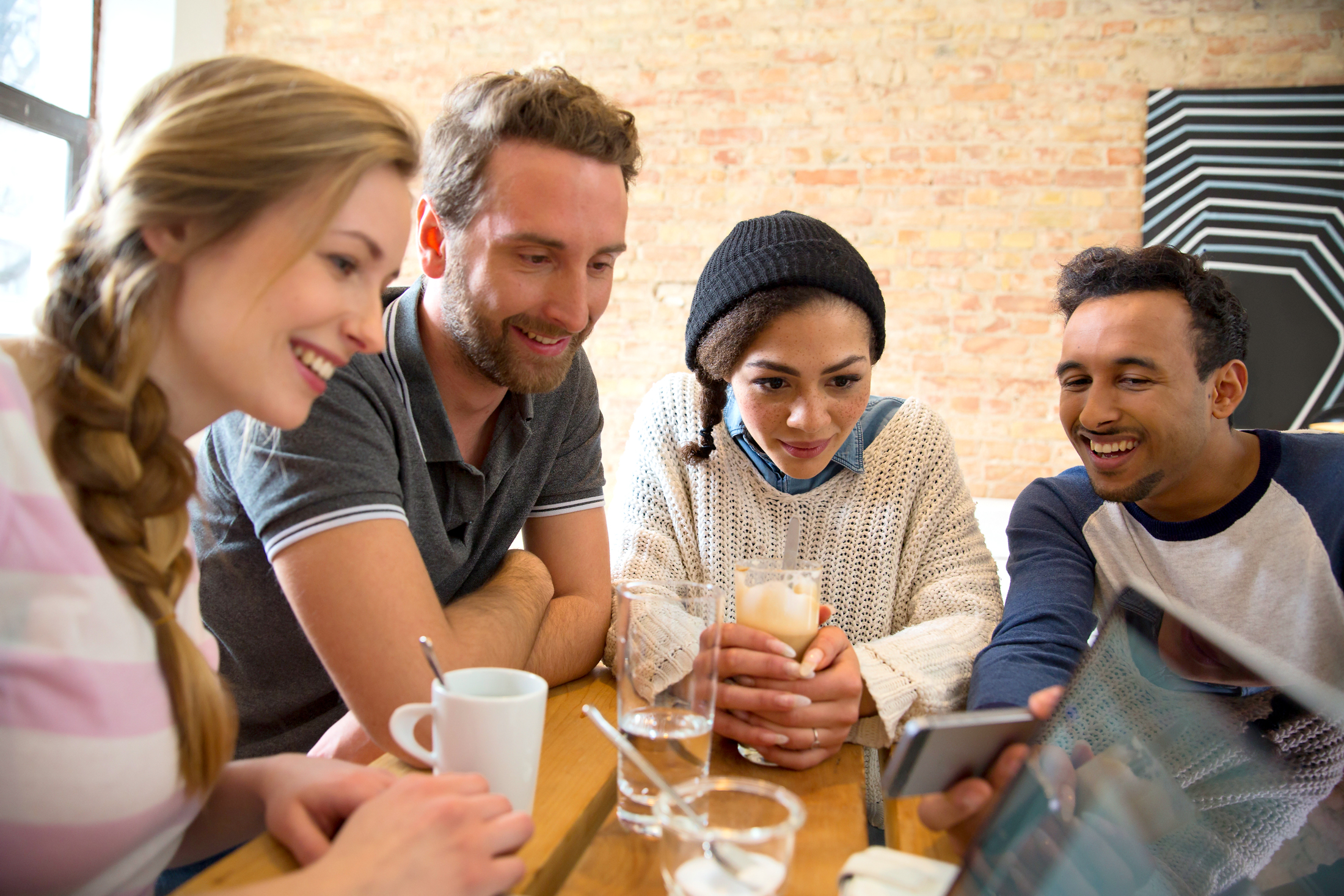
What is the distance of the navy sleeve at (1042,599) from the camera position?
107 cm

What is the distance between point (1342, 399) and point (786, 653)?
10.6 feet

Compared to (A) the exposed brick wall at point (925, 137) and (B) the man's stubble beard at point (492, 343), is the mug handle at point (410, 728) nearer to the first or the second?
(B) the man's stubble beard at point (492, 343)

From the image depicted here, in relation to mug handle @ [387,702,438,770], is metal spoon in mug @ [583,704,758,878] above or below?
above

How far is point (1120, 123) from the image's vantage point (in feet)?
11.4

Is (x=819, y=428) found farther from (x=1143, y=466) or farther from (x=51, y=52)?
(x=51, y=52)

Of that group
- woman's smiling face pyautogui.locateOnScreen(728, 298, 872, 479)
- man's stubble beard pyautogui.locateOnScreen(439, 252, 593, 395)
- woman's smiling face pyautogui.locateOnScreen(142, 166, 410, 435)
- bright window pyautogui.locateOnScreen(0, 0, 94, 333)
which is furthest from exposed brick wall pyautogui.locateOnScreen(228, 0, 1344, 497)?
woman's smiling face pyautogui.locateOnScreen(142, 166, 410, 435)

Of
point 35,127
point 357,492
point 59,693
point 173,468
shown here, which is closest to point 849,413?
point 357,492

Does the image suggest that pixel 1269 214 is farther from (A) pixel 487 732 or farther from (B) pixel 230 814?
(B) pixel 230 814

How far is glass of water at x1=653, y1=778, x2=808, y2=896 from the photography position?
62 centimetres

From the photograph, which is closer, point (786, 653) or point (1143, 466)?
point (786, 653)

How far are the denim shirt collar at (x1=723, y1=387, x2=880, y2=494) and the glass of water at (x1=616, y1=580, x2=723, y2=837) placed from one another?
704 mm

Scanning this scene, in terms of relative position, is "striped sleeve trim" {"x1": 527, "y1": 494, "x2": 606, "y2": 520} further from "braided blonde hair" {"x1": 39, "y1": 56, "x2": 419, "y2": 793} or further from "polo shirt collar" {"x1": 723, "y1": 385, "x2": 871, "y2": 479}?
"braided blonde hair" {"x1": 39, "y1": 56, "x2": 419, "y2": 793}

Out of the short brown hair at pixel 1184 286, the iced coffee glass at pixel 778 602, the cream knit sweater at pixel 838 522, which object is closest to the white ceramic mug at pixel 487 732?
the iced coffee glass at pixel 778 602

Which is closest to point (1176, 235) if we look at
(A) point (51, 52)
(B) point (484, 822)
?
(B) point (484, 822)
